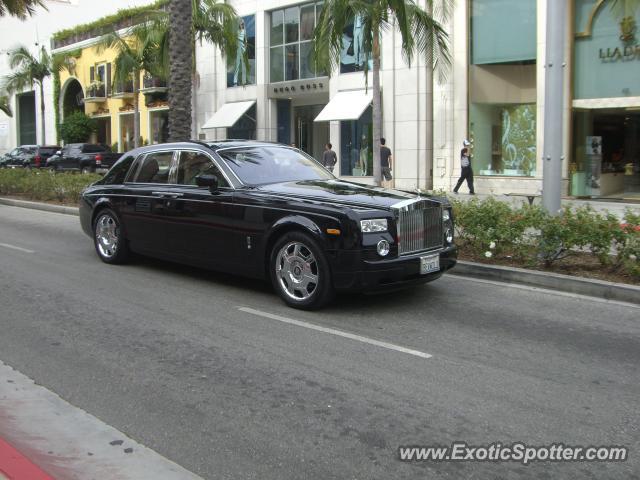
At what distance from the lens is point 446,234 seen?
7703mm

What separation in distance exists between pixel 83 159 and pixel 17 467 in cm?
3317

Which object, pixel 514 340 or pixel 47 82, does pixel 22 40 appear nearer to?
pixel 47 82

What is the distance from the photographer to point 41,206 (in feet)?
61.6

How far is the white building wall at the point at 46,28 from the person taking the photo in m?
43.1

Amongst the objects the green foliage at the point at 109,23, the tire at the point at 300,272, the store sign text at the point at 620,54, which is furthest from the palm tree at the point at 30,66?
the tire at the point at 300,272

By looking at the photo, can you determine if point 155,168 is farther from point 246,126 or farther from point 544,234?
point 246,126

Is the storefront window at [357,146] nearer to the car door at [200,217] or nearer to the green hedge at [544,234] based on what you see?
the green hedge at [544,234]

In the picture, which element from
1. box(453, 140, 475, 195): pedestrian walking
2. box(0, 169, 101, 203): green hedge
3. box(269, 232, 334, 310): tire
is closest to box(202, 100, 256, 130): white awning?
box(0, 169, 101, 203): green hedge

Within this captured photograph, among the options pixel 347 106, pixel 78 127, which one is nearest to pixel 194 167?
pixel 347 106

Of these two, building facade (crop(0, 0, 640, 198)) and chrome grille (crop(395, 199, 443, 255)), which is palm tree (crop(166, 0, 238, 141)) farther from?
chrome grille (crop(395, 199, 443, 255))

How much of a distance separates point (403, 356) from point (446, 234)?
7.89 feet

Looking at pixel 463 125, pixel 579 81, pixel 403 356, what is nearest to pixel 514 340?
pixel 403 356

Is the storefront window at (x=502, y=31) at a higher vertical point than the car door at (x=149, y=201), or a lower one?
higher

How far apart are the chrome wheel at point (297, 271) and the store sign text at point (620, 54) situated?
15.2 metres
